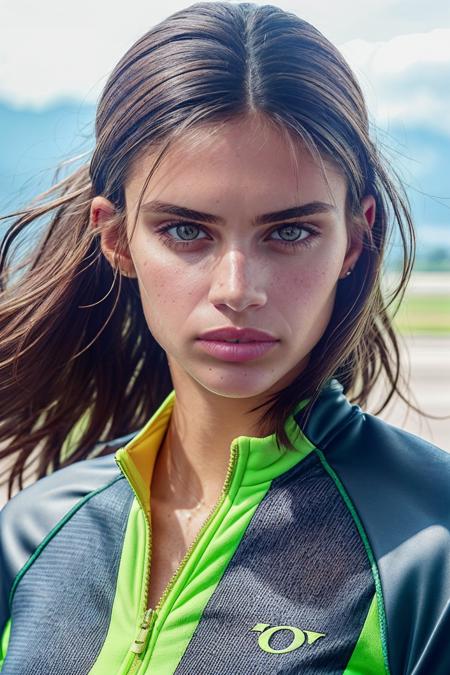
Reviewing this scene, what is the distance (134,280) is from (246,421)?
1.36ft

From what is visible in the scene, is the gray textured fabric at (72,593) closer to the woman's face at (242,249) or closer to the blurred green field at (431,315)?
the woman's face at (242,249)

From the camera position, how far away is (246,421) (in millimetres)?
1578

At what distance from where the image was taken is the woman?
4.51ft

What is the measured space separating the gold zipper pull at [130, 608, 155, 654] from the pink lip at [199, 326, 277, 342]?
15.5 inches

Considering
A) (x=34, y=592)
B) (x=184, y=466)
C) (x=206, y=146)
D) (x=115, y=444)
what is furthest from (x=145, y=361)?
(x=206, y=146)

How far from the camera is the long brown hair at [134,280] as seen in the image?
143cm

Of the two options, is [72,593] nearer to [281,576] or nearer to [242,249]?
[281,576]

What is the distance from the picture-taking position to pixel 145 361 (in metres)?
1.99

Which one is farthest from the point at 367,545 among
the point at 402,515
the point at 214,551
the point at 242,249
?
the point at 242,249

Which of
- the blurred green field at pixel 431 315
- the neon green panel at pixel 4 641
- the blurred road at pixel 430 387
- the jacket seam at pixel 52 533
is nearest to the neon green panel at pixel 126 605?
the jacket seam at pixel 52 533

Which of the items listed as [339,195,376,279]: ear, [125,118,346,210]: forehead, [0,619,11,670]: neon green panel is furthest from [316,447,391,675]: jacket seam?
[0,619,11,670]: neon green panel

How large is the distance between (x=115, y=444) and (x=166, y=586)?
502mm

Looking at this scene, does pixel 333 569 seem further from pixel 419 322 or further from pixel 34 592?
pixel 419 322

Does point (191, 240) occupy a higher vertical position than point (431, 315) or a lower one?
higher
